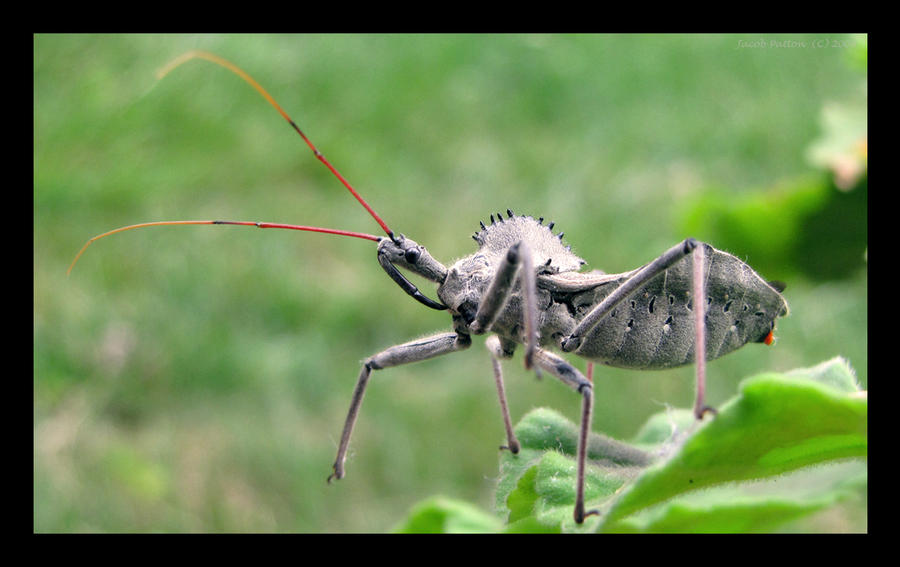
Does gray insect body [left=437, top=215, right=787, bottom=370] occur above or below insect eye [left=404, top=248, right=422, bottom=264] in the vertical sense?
below

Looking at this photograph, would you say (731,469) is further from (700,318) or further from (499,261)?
(499,261)

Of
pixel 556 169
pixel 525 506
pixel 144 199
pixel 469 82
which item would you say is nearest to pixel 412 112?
pixel 469 82

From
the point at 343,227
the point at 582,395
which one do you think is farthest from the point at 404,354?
the point at 343,227

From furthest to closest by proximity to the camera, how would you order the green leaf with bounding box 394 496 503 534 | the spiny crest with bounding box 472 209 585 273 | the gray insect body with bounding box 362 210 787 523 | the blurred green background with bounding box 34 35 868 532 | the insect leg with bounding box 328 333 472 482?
the blurred green background with bounding box 34 35 868 532
the insect leg with bounding box 328 333 472 482
the spiny crest with bounding box 472 209 585 273
the green leaf with bounding box 394 496 503 534
the gray insect body with bounding box 362 210 787 523

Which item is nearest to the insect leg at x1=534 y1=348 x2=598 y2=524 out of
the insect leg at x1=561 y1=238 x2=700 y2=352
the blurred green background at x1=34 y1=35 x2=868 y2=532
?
the insect leg at x1=561 y1=238 x2=700 y2=352

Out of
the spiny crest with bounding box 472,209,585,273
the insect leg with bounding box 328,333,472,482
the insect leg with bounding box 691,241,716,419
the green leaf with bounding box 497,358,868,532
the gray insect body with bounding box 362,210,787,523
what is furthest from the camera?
the insect leg with bounding box 328,333,472,482

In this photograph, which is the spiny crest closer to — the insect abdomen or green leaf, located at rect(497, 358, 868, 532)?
the insect abdomen

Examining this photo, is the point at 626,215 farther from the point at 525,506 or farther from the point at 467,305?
the point at 525,506

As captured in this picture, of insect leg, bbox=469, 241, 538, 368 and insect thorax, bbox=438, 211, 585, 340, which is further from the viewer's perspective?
insect thorax, bbox=438, 211, 585, 340
